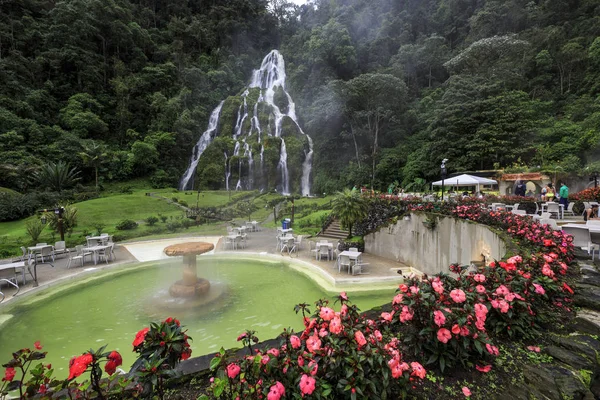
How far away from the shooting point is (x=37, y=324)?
6.18m

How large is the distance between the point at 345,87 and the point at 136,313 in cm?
3156

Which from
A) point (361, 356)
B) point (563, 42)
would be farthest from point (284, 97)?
point (361, 356)

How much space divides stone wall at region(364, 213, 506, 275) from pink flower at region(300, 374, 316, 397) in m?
6.00

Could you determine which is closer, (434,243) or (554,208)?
(434,243)

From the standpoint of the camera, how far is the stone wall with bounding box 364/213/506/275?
746 cm

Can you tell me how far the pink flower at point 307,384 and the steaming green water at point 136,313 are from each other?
13.8 feet

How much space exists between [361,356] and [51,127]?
4455 centimetres

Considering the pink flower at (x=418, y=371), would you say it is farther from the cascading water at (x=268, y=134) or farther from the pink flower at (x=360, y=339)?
the cascading water at (x=268, y=134)

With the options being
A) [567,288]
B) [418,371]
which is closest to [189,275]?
[418,371]

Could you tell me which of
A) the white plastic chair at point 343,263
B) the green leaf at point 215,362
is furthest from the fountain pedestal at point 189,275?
the green leaf at point 215,362

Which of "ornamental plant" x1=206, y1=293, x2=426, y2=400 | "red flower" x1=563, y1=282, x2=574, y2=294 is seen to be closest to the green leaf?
"ornamental plant" x1=206, y1=293, x2=426, y2=400

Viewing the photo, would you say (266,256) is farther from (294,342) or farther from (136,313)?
(294,342)

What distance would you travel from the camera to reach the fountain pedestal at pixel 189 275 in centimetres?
741

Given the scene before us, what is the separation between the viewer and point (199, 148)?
37031mm
